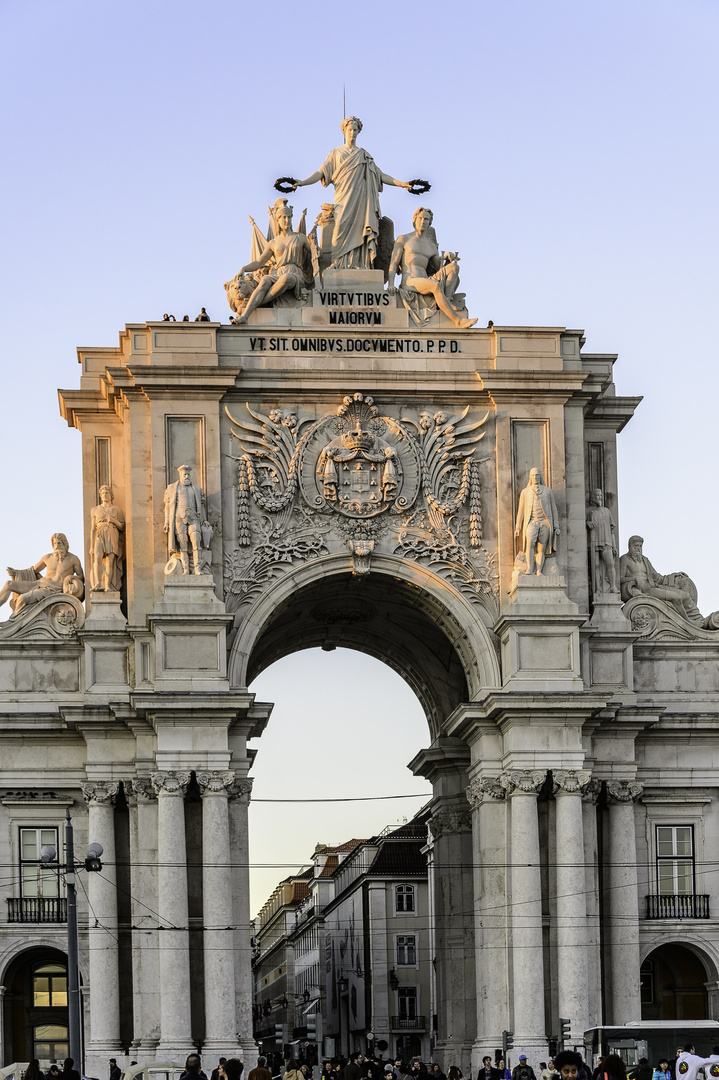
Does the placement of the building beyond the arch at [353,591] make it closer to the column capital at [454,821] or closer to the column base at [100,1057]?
the column base at [100,1057]

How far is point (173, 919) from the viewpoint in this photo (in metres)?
47.8

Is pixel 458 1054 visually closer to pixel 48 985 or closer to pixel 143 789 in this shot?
pixel 48 985

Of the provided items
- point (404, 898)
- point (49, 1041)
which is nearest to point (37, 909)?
point (49, 1041)

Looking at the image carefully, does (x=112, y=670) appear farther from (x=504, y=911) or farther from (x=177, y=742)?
(x=504, y=911)

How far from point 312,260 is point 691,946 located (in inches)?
724

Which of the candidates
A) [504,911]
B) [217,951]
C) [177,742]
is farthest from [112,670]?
[504,911]

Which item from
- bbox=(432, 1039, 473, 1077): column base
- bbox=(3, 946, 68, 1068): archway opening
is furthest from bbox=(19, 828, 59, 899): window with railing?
bbox=(432, 1039, 473, 1077): column base

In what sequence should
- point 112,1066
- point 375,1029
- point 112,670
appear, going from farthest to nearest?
point 375,1029
point 112,670
point 112,1066

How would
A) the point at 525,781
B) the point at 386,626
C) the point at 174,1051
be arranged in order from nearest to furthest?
the point at 174,1051 → the point at 525,781 → the point at 386,626

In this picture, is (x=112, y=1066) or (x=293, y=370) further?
(x=293, y=370)

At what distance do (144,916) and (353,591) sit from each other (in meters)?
9.63

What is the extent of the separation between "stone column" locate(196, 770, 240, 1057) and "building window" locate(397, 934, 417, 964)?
149 ft

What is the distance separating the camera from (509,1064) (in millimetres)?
Result: 48156

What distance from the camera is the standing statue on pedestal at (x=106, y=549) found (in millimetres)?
50750
